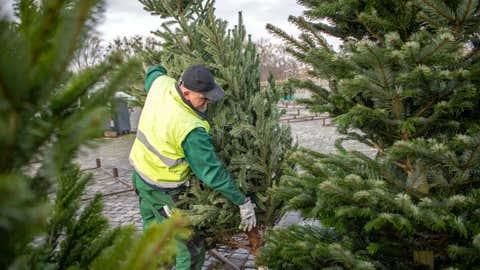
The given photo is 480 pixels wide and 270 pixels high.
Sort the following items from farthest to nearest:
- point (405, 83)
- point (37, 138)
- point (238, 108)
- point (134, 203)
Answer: point (134, 203) < point (238, 108) < point (405, 83) < point (37, 138)

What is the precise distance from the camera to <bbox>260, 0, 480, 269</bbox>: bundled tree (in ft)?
5.42

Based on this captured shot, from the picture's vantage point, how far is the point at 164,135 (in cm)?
323

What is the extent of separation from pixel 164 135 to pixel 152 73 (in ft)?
3.58

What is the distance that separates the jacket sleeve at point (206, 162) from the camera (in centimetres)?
305

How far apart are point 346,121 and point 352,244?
74cm

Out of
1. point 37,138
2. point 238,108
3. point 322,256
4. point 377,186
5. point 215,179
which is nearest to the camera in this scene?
point 37,138

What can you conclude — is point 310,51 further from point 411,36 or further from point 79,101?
point 79,101

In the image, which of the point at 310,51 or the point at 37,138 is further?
the point at 310,51

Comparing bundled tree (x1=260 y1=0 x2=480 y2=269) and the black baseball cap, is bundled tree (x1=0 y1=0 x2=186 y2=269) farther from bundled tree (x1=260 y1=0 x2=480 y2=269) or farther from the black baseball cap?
the black baseball cap

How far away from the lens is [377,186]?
171 cm

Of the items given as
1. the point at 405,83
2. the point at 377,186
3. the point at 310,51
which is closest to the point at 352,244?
the point at 377,186

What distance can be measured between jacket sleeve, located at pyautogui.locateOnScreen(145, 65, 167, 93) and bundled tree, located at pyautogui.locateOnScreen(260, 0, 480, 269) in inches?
83.8

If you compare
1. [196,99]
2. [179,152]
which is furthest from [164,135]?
[196,99]

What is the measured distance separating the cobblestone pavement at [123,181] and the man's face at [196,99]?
2.63 feet
